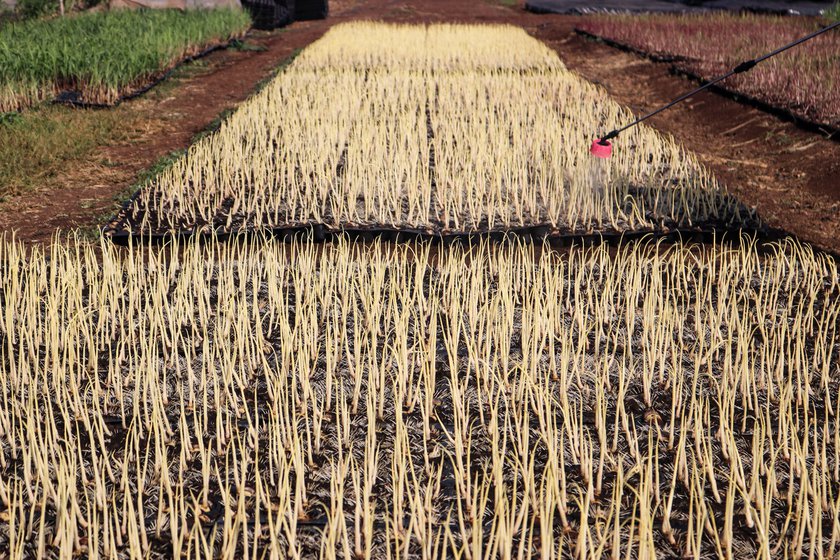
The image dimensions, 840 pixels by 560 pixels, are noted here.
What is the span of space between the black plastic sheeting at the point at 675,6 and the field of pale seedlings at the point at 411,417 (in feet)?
51.5

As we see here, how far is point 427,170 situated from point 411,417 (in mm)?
2783

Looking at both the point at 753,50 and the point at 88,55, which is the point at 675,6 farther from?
the point at 88,55

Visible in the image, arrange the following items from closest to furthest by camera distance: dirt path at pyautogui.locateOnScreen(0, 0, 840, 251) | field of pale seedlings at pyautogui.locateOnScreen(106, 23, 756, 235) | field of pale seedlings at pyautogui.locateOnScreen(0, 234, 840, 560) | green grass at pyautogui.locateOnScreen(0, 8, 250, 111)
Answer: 1. field of pale seedlings at pyautogui.locateOnScreen(0, 234, 840, 560)
2. field of pale seedlings at pyautogui.locateOnScreen(106, 23, 756, 235)
3. dirt path at pyautogui.locateOnScreen(0, 0, 840, 251)
4. green grass at pyautogui.locateOnScreen(0, 8, 250, 111)

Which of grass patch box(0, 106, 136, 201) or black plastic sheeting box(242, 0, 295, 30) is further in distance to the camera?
black plastic sheeting box(242, 0, 295, 30)

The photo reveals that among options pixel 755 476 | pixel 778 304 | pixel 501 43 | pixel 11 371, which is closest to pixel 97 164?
pixel 11 371

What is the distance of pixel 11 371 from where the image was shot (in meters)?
3.00

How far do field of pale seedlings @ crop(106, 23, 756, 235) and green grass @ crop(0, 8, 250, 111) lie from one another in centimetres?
171

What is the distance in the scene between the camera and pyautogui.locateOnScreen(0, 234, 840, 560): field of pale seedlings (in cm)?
223

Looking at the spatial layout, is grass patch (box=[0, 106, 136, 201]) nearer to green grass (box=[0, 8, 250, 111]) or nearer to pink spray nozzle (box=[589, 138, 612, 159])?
green grass (box=[0, 8, 250, 111])

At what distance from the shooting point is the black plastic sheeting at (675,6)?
57.3 feet

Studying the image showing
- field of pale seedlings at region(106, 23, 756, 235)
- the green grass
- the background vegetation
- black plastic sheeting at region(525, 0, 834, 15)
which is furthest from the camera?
black plastic sheeting at region(525, 0, 834, 15)

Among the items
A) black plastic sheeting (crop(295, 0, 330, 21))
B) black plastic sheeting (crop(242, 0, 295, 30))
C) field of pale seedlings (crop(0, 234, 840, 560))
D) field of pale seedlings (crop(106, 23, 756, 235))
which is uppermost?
black plastic sheeting (crop(295, 0, 330, 21))

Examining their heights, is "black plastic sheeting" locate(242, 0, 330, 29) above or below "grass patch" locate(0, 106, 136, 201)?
above

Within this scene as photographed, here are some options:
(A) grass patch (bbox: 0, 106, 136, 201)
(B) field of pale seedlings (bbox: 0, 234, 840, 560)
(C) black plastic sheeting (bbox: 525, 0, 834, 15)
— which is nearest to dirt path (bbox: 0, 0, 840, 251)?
(A) grass patch (bbox: 0, 106, 136, 201)
